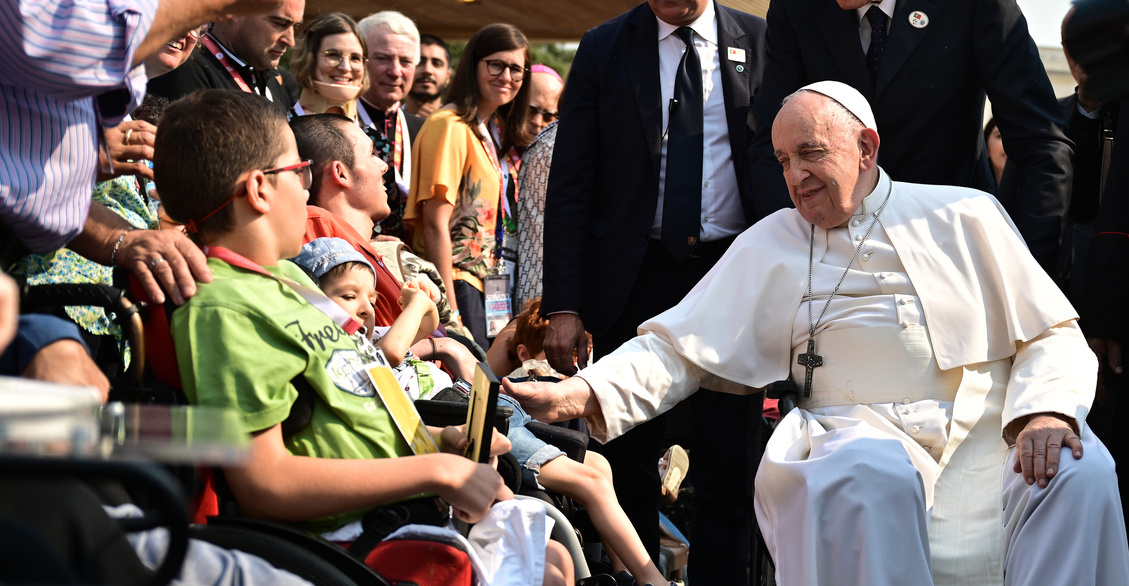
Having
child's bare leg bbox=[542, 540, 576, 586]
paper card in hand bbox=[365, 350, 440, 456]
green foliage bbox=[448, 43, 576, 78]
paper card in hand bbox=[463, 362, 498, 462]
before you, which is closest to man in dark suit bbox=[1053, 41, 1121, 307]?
child's bare leg bbox=[542, 540, 576, 586]

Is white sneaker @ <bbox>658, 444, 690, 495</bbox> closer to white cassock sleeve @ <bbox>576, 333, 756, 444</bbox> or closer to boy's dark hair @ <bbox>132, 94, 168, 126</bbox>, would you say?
white cassock sleeve @ <bbox>576, 333, 756, 444</bbox>

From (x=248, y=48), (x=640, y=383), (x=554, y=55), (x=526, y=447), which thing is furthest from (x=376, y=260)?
(x=554, y=55)

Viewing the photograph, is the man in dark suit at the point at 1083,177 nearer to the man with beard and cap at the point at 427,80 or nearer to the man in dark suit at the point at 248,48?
the man in dark suit at the point at 248,48

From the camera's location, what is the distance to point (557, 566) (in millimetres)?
2947

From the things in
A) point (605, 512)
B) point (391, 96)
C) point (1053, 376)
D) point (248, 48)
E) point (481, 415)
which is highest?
point (248, 48)

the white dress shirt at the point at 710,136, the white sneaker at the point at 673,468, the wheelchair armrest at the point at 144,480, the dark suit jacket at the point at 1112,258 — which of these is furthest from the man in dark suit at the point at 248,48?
the dark suit jacket at the point at 1112,258

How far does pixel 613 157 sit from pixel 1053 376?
6.41 feet

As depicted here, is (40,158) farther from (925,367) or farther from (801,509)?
(925,367)

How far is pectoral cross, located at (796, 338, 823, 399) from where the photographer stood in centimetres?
349

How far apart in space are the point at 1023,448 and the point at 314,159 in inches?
97.7

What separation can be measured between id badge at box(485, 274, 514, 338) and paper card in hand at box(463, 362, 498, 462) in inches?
112

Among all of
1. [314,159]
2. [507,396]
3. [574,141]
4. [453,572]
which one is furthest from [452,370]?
[453,572]

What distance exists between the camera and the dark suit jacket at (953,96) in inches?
153

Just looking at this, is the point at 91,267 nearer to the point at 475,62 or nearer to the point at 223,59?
A: the point at 223,59
